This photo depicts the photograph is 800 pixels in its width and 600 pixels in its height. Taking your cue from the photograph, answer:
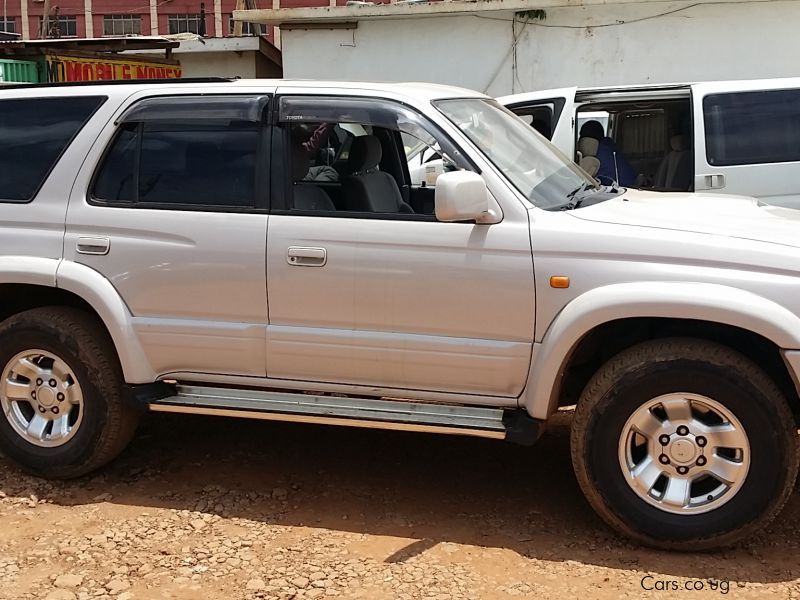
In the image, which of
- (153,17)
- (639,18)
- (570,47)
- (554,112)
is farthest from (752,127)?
(153,17)

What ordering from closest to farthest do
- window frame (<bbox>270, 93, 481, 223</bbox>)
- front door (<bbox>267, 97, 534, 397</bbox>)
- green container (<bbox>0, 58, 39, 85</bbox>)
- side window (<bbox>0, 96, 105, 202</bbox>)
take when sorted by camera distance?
front door (<bbox>267, 97, 534, 397</bbox>)
window frame (<bbox>270, 93, 481, 223</bbox>)
side window (<bbox>0, 96, 105, 202</bbox>)
green container (<bbox>0, 58, 39, 85</bbox>)

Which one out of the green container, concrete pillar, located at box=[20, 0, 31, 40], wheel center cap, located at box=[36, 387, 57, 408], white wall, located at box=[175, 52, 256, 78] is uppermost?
concrete pillar, located at box=[20, 0, 31, 40]

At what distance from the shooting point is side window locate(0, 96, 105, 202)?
460 cm

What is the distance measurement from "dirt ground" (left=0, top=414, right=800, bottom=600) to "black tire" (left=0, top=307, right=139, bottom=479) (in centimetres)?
18

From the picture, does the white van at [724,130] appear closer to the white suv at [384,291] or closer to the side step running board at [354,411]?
the white suv at [384,291]


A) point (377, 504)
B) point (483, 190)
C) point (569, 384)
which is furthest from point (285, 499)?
point (483, 190)

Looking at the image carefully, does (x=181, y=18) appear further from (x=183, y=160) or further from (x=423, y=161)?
(x=183, y=160)

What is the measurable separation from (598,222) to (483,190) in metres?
0.50

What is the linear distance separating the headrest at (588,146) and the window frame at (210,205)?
15.1 ft

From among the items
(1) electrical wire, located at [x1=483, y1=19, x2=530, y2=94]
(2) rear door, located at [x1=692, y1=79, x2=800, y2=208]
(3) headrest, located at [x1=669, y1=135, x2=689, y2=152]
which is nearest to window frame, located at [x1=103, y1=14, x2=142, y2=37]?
(1) electrical wire, located at [x1=483, y1=19, x2=530, y2=94]

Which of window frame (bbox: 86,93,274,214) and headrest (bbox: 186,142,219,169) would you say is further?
headrest (bbox: 186,142,219,169)

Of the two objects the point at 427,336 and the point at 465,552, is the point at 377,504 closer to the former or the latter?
the point at 465,552

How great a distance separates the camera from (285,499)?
4508 mm

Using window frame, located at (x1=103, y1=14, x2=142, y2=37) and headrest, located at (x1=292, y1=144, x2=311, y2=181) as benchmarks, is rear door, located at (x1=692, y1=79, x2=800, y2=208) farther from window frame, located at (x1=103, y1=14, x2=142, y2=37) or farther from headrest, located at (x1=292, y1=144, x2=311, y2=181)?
window frame, located at (x1=103, y1=14, x2=142, y2=37)
